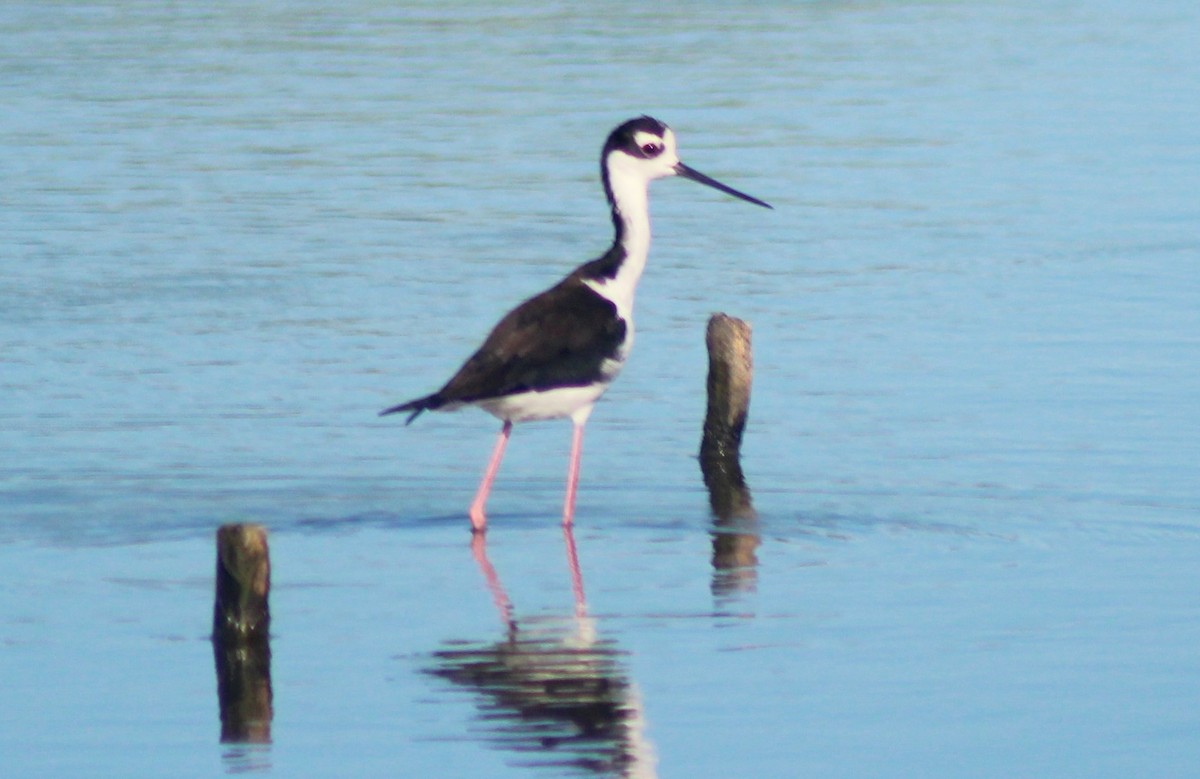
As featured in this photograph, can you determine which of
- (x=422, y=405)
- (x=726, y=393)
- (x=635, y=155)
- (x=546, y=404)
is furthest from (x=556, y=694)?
(x=726, y=393)

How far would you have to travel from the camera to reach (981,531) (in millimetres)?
11906

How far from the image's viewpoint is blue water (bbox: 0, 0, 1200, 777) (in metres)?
9.06

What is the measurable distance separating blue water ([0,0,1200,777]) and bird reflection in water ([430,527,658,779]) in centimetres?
3

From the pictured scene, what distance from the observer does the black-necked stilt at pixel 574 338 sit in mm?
11031

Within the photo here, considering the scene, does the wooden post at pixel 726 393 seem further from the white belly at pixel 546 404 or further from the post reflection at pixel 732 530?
the white belly at pixel 546 404

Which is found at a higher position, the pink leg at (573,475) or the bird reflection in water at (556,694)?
the pink leg at (573,475)

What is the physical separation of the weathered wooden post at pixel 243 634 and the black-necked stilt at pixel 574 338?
1651 mm

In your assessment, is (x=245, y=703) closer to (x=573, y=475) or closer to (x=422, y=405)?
(x=422, y=405)

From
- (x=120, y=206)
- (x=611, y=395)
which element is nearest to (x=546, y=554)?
(x=611, y=395)

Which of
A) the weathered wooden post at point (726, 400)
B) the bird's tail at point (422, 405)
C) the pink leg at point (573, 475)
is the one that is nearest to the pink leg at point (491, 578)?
the pink leg at point (573, 475)

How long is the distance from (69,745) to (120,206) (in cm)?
1610

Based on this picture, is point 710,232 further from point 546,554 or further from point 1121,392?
point 546,554

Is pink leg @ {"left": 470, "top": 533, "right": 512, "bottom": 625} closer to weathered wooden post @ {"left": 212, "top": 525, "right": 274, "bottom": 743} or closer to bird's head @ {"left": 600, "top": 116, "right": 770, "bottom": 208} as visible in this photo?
weathered wooden post @ {"left": 212, "top": 525, "right": 274, "bottom": 743}

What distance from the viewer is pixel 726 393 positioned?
13.4 m
